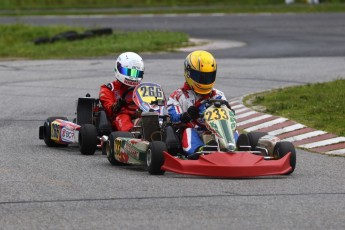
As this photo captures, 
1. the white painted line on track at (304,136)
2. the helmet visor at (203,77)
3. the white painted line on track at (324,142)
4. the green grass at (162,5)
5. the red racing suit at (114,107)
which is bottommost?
the green grass at (162,5)

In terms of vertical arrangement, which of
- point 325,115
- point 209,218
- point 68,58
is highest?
point 209,218

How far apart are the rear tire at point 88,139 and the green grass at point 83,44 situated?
43.3 feet

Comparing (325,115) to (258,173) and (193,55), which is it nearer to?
(193,55)

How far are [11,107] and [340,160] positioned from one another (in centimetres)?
640

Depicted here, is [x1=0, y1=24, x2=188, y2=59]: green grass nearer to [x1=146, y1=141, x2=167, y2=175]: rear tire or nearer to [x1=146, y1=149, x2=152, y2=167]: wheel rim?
[x1=146, y1=149, x2=152, y2=167]: wheel rim

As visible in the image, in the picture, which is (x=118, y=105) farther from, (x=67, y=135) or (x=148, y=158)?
(x=148, y=158)

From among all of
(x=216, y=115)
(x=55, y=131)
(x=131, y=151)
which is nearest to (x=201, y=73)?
(x=216, y=115)

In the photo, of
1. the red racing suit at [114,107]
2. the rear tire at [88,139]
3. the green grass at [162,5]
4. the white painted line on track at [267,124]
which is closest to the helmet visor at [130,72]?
the red racing suit at [114,107]

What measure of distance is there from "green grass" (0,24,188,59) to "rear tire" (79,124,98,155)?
43.3ft

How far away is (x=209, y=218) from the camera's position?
23.8 ft

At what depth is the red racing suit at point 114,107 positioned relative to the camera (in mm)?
11430

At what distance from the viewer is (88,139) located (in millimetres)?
11047

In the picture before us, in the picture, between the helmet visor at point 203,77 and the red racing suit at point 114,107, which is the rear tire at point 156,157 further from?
the red racing suit at point 114,107

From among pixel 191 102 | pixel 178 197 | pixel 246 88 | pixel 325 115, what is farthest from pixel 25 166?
pixel 246 88
